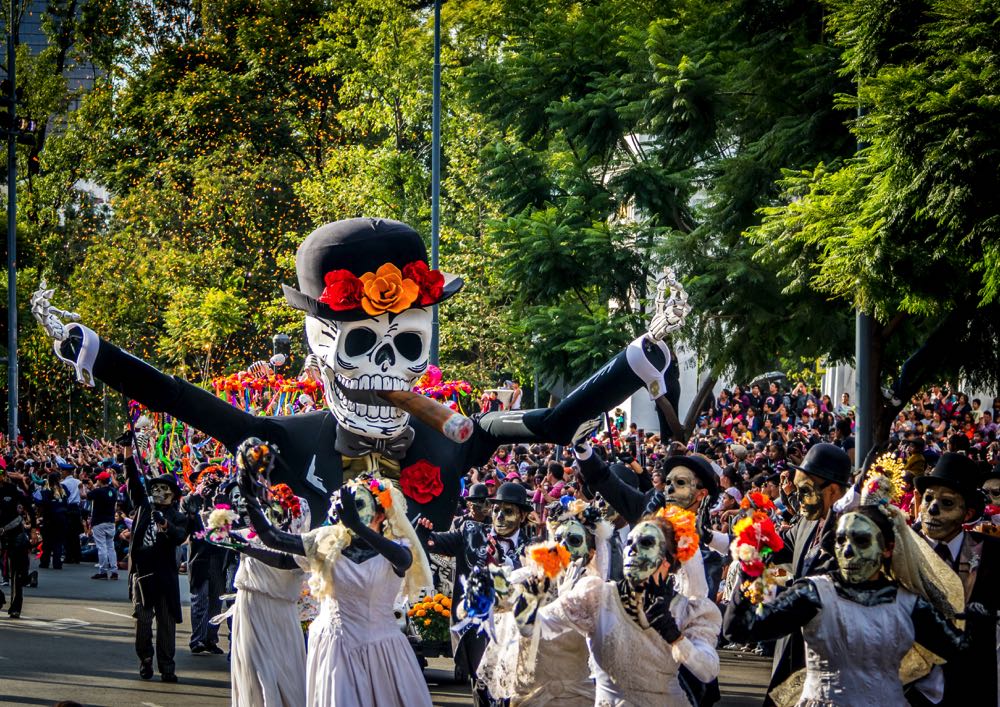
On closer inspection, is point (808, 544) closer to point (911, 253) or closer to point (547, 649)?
point (547, 649)

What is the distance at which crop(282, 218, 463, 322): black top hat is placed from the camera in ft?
28.3

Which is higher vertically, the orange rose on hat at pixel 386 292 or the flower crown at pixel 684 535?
the orange rose on hat at pixel 386 292

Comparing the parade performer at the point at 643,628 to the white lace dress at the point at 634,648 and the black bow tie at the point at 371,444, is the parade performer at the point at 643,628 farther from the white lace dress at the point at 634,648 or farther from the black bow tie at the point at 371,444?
the black bow tie at the point at 371,444

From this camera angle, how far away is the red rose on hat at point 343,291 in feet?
28.2

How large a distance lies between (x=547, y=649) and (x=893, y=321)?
10071mm

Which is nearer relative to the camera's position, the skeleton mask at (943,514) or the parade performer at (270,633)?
the skeleton mask at (943,514)

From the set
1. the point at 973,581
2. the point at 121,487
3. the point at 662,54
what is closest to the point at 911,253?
the point at 973,581

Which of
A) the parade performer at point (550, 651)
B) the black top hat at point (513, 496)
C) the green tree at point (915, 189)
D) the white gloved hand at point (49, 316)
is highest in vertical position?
the green tree at point (915, 189)

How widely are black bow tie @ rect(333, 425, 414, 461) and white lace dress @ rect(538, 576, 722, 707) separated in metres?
2.43

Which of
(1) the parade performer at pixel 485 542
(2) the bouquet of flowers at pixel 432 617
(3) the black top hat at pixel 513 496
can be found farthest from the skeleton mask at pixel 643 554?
(2) the bouquet of flowers at pixel 432 617

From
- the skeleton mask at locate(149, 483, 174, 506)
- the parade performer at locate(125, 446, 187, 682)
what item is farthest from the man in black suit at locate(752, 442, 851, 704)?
the skeleton mask at locate(149, 483, 174, 506)

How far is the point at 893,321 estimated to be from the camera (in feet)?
52.6

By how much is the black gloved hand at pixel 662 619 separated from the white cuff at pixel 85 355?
3.41 metres

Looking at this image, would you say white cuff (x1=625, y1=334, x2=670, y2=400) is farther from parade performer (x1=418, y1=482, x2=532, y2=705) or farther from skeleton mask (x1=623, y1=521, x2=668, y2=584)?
parade performer (x1=418, y1=482, x2=532, y2=705)
